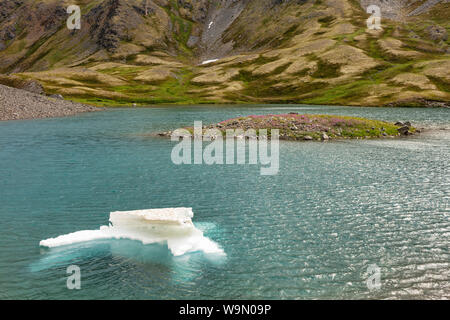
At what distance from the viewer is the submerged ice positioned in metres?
20.8

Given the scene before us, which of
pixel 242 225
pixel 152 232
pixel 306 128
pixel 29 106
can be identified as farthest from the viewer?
pixel 29 106

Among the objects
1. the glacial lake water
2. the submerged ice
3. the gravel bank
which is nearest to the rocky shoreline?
the glacial lake water

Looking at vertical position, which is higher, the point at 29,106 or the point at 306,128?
the point at 29,106

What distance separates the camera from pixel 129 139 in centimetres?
6650

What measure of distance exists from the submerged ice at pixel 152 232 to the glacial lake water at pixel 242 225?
0.63 m

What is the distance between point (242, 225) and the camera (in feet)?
79.3

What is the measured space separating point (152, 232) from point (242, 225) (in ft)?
20.7

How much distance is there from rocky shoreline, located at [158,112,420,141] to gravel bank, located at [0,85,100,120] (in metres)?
62.8

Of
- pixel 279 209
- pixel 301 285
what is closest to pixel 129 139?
pixel 279 209

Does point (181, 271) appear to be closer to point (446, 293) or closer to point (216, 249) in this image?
point (216, 249)

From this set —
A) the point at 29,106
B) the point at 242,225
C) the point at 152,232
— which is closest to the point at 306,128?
the point at 242,225

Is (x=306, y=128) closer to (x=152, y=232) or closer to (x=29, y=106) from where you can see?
(x=152, y=232)

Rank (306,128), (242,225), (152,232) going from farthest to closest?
(306,128), (242,225), (152,232)
